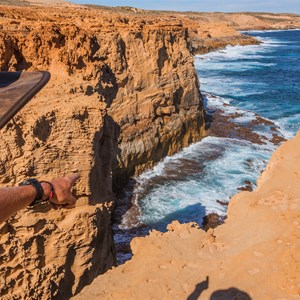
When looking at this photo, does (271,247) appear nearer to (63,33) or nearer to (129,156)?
(63,33)

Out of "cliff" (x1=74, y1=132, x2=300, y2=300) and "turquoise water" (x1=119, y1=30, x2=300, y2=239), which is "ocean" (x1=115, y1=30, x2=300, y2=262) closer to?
"turquoise water" (x1=119, y1=30, x2=300, y2=239)

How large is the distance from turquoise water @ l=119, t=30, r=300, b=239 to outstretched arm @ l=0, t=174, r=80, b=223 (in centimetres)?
1089

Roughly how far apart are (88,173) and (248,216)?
367cm

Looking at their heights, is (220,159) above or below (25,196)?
below

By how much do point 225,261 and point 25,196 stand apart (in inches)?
172

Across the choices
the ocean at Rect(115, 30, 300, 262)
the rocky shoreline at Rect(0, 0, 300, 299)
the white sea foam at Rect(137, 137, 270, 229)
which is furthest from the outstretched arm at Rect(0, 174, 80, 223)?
the white sea foam at Rect(137, 137, 270, 229)

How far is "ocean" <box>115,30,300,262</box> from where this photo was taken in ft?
49.1

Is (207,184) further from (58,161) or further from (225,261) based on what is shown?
(225,261)

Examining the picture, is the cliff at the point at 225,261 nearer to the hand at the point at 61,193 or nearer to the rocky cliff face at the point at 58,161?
the rocky cliff face at the point at 58,161

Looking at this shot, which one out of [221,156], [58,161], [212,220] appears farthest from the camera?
[221,156]

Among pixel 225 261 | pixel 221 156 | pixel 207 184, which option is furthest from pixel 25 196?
pixel 221 156

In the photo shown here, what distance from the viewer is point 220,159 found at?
66.2 feet

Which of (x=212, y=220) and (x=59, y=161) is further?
(x=212, y=220)

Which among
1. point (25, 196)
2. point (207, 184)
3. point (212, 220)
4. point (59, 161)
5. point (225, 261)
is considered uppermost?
point (25, 196)
